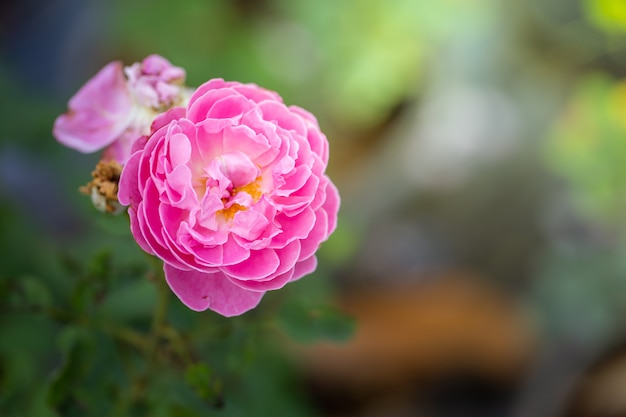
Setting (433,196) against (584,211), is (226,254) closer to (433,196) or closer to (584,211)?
(584,211)

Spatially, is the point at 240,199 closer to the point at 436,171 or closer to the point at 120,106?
the point at 120,106

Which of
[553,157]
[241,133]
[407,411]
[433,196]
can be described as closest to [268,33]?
[433,196]

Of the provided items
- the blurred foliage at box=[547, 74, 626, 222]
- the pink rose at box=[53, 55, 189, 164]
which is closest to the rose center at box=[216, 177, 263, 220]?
the pink rose at box=[53, 55, 189, 164]

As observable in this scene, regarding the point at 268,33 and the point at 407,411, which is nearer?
the point at 407,411

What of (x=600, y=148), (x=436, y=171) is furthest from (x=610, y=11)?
(x=436, y=171)

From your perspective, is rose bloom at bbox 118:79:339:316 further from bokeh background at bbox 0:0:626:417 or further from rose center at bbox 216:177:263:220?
bokeh background at bbox 0:0:626:417

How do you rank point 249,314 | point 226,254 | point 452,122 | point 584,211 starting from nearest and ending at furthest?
point 226,254, point 249,314, point 584,211, point 452,122

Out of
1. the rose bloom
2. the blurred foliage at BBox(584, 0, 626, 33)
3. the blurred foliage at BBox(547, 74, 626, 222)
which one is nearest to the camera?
the rose bloom
